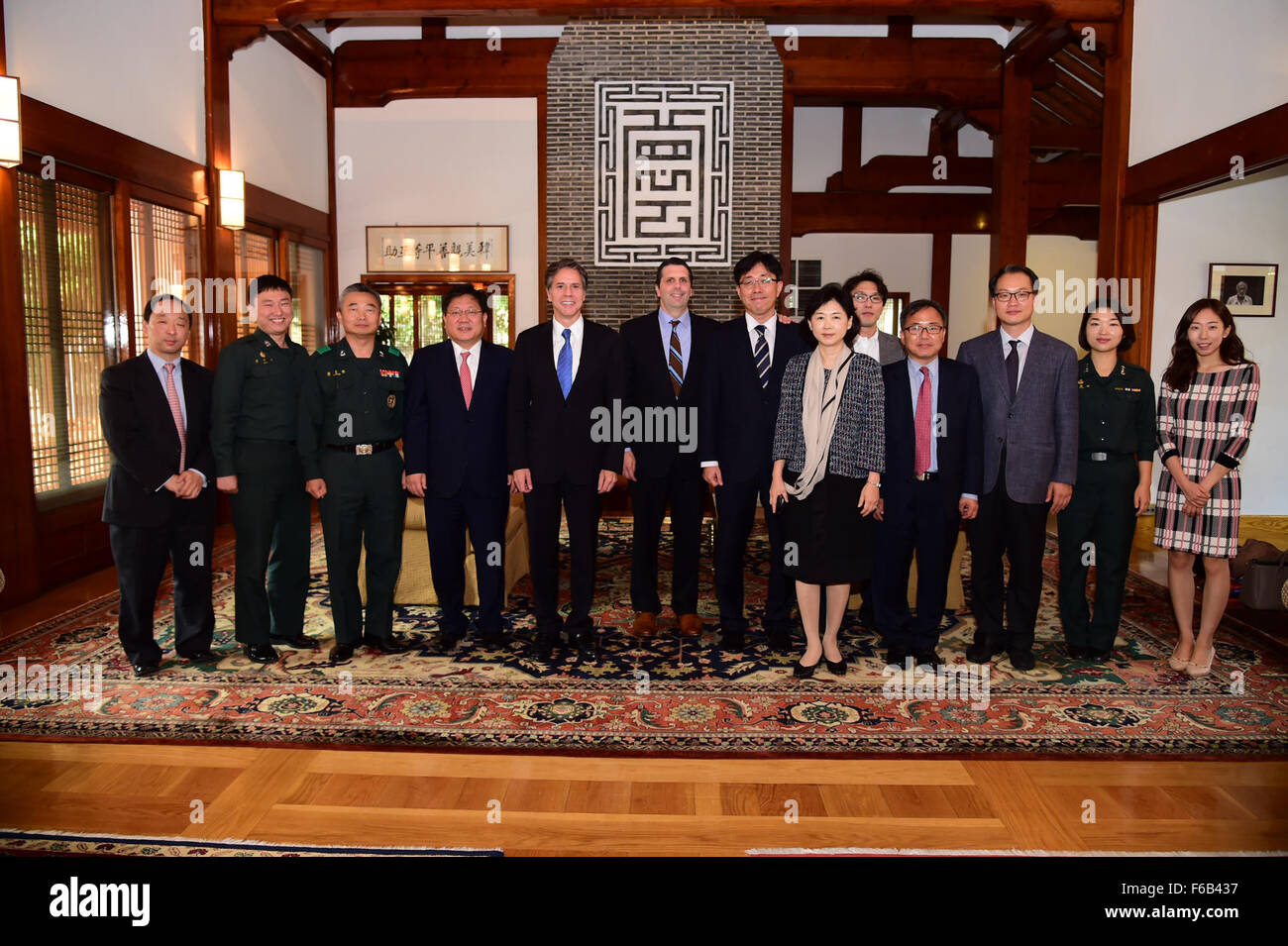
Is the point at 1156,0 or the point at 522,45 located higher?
the point at 522,45

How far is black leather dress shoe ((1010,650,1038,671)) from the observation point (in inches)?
138

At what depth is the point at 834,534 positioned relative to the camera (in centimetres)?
324

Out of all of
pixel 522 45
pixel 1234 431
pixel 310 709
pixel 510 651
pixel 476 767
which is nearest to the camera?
pixel 476 767

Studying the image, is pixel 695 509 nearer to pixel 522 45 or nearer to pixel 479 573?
pixel 479 573

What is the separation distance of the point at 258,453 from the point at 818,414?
225 cm

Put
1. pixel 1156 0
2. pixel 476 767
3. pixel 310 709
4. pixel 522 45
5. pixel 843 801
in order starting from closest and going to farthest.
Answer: pixel 843 801 → pixel 476 767 → pixel 310 709 → pixel 1156 0 → pixel 522 45

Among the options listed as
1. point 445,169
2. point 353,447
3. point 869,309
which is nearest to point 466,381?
point 353,447

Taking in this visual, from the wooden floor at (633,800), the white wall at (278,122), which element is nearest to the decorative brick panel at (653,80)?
the white wall at (278,122)

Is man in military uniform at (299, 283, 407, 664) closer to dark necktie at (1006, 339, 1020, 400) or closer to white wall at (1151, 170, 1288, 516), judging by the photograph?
dark necktie at (1006, 339, 1020, 400)

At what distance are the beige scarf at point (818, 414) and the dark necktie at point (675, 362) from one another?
0.67m

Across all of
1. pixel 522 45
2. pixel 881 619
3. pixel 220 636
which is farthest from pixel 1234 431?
pixel 522 45

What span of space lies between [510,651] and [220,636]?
4.54 feet

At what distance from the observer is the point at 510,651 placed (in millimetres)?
3719

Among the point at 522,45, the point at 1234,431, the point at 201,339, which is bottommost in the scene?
the point at 1234,431
